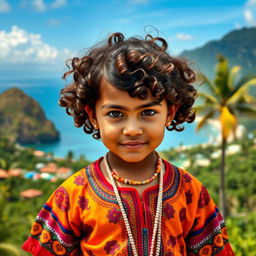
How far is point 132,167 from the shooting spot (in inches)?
77.2

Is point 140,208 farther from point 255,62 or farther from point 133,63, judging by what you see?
point 255,62

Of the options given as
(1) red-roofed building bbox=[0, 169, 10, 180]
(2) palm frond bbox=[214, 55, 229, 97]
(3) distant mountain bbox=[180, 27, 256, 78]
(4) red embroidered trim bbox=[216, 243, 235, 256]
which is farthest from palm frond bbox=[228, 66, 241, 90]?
(3) distant mountain bbox=[180, 27, 256, 78]

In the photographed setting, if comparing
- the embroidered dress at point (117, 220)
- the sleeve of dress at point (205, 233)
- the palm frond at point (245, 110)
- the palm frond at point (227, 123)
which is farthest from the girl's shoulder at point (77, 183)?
the palm frond at point (245, 110)

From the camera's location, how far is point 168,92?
6.06 ft

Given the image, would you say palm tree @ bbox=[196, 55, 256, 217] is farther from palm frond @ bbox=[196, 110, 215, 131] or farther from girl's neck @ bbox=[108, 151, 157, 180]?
girl's neck @ bbox=[108, 151, 157, 180]

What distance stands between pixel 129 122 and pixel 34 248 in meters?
0.74

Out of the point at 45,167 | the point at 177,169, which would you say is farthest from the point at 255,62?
the point at 177,169

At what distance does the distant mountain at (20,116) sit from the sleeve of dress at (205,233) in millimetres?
63031

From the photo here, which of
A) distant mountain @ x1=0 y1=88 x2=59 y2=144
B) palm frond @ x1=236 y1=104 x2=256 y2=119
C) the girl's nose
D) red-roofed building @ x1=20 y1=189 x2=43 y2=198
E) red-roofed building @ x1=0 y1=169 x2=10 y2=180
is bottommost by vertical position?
the girl's nose

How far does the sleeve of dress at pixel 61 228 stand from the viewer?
1.92m

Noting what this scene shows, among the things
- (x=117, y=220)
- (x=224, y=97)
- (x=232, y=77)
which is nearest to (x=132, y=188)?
(x=117, y=220)

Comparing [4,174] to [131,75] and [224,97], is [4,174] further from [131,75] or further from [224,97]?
[131,75]

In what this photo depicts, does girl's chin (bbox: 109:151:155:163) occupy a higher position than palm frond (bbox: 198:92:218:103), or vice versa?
palm frond (bbox: 198:92:218:103)

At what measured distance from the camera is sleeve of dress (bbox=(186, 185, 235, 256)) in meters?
2.05
